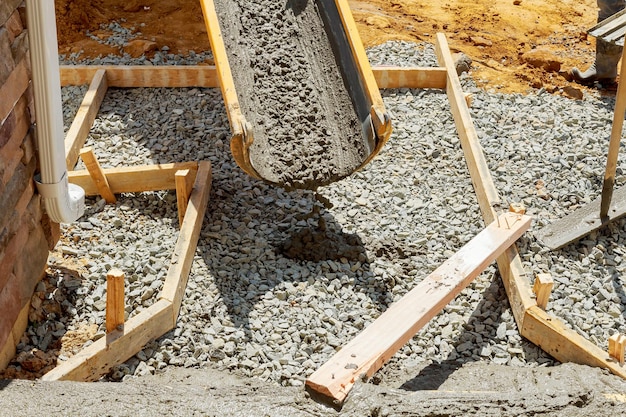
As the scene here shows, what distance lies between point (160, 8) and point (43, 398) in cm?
651

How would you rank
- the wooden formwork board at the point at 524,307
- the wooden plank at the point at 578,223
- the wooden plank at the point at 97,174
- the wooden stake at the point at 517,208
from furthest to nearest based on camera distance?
the wooden plank at the point at 97,174 < the wooden plank at the point at 578,223 < the wooden stake at the point at 517,208 < the wooden formwork board at the point at 524,307

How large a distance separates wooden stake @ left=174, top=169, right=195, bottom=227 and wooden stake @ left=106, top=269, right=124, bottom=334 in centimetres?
125

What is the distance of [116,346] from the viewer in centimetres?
481

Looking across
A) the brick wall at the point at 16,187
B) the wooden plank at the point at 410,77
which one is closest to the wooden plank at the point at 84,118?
the brick wall at the point at 16,187

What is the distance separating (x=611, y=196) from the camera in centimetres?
596

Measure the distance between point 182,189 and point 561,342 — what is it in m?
2.88

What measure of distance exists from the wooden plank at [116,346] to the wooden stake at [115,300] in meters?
0.05

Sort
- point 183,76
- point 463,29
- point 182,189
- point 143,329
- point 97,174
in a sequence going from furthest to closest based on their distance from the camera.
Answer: point 463,29 → point 183,76 → point 97,174 → point 182,189 → point 143,329

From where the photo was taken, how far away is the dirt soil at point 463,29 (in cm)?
861

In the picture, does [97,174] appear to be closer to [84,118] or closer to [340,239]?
[84,118]

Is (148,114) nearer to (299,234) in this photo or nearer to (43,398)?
(299,234)

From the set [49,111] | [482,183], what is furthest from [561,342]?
[49,111]

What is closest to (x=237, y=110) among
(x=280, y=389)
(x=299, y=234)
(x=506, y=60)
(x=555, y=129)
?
(x=299, y=234)

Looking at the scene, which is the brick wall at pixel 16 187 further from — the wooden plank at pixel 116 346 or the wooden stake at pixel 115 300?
the wooden stake at pixel 115 300
